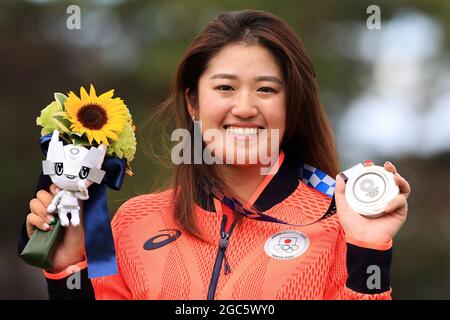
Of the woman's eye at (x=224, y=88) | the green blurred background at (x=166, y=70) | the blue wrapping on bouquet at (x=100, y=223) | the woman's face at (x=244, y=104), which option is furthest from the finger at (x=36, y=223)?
the green blurred background at (x=166, y=70)

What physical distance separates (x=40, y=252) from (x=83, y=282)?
0.16 meters

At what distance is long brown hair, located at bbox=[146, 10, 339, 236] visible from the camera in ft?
10.9

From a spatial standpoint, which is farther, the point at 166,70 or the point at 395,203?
the point at 166,70

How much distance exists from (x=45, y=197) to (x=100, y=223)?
18 centimetres

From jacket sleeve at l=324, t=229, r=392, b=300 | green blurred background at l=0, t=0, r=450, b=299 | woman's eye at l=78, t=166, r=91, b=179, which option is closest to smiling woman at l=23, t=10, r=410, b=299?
jacket sleeve at l=324, t=229, r=392, b=300

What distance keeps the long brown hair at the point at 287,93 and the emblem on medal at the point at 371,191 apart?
405mm

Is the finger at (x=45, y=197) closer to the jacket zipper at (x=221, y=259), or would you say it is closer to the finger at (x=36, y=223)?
the finger at (x=36, y=223)

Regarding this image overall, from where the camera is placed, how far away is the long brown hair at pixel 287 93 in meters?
3.33

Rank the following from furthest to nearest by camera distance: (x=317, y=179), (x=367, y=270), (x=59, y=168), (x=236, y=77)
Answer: (x=317, y=179), (x=236, y=77), (x=59, y=168), (x=367, y=270)

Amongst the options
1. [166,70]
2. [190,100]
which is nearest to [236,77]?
[190,100]

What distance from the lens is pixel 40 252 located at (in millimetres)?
3131

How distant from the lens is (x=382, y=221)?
3.01m

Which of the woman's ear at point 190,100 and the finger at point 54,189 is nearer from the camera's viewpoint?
the finger at point 54,189

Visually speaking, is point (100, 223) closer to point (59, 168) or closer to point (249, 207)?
point (59, 168)
